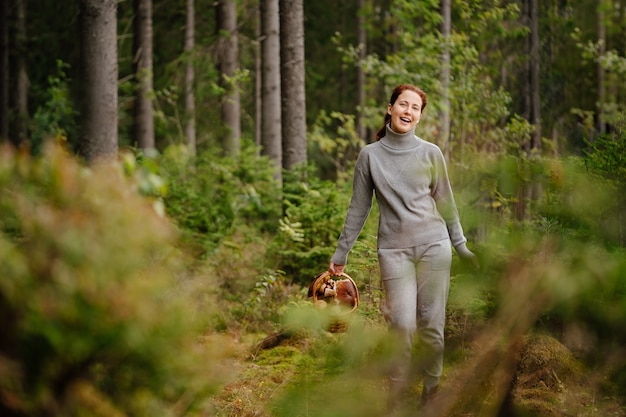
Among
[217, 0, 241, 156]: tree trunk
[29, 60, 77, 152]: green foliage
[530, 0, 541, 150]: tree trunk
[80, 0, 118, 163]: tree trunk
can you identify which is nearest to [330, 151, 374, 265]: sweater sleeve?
[80, 0, 118, 163]: tree trunk

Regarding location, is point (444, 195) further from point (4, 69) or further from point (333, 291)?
point (4, 69)

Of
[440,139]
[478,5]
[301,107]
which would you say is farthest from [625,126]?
[478,5]

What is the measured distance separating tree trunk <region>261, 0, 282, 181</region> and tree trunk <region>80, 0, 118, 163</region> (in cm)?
484

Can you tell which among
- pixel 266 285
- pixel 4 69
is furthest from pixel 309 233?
pixel 4 69

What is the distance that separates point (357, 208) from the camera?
5000 mm

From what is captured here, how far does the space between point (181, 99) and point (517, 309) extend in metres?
22.4

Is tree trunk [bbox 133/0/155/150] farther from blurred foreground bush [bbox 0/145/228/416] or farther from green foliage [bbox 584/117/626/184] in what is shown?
blurred foreground bush [bbox 0/145/228/416]

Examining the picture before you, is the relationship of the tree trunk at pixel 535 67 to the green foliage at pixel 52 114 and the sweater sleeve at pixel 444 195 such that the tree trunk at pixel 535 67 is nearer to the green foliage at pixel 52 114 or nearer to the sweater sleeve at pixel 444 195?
the green foliage at pixel 52 114

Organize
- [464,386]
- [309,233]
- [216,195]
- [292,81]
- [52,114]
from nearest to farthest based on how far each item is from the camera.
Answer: [464,386]
[309,233]
[292,81]
[216,195]
[52,114]

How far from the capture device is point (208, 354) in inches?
104

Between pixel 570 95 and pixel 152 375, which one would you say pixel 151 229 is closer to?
pixel 152 375

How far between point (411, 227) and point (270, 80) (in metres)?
8.74

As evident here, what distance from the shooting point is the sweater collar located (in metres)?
4.85

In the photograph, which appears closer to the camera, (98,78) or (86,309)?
(86,309)
